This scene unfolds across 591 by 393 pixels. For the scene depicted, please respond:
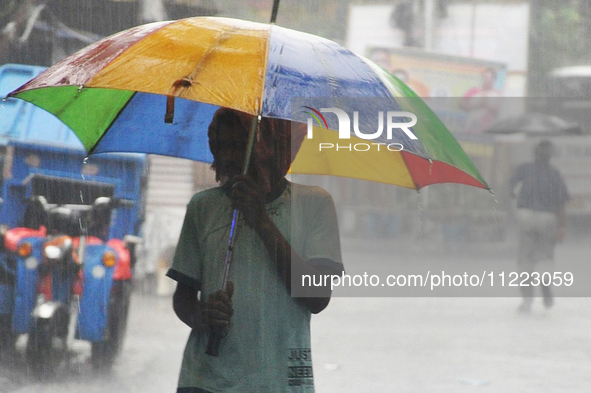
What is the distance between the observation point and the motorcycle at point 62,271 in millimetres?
4773

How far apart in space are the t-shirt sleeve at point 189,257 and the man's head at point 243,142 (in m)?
0.14

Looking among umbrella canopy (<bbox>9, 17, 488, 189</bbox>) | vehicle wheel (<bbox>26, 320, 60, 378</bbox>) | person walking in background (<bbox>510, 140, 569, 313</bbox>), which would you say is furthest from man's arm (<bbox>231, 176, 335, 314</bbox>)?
person walking in background (<bbox>510, 140, 569, 313</bbox>)

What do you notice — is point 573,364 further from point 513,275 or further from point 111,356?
point 111,356

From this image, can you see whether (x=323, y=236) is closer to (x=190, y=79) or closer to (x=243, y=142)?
(x=243, y=142)

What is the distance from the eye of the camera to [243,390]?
193cm

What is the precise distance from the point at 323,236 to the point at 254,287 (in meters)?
0.21

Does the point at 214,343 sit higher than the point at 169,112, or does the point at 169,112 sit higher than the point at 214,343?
the point at 169,112

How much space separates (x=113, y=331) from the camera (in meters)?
5.11

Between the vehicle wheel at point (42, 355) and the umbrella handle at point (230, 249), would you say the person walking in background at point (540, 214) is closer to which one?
the vehicle wheel at point (42, 355)

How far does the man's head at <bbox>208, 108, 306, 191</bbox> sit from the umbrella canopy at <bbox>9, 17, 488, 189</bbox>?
0.41 ft

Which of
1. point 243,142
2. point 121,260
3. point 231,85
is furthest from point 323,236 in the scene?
point 121,260

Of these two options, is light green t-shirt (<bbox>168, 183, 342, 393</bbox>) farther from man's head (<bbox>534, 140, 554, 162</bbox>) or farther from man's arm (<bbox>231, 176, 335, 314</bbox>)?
man's head (<bbox>534, 140, 554, 162</bbox>)

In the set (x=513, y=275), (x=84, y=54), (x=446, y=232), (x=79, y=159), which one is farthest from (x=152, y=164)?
(x=84, y=54)

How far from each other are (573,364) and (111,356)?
310 cm
